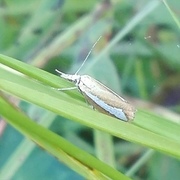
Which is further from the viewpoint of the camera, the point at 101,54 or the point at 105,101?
the point at 101,54

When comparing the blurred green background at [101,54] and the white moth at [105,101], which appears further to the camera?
the blurred green background at [101,54]

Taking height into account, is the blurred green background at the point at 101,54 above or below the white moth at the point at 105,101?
below

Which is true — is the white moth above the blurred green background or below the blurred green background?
above

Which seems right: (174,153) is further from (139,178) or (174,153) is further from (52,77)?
(139,178)

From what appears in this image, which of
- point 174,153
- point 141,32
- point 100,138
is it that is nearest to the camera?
point 174,153

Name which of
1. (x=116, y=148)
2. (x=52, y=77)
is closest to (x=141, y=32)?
(x=116, y=148)

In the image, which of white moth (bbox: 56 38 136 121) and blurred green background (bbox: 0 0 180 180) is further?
blurred green background (bbox: 0 0 180 180)

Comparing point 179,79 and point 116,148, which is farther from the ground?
point 179,79

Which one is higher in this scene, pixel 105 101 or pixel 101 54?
pixel 105 101
